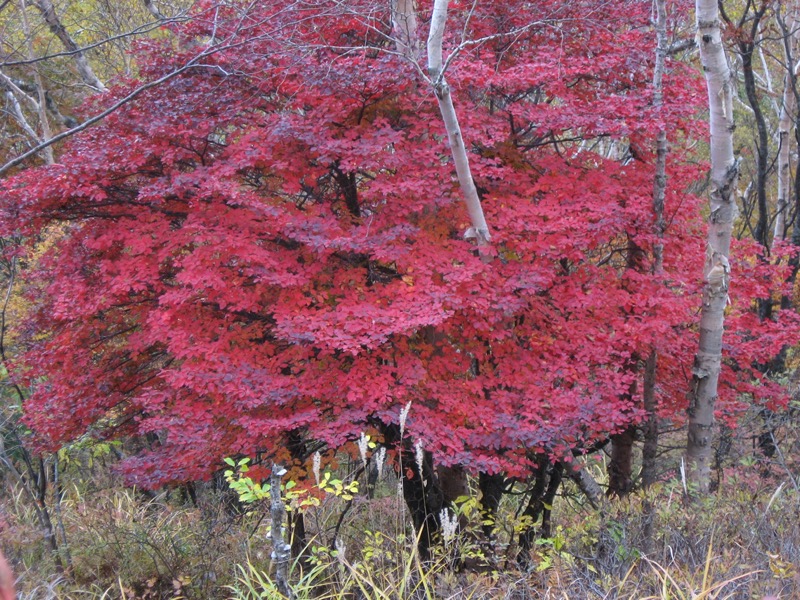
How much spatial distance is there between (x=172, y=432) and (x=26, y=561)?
165cm

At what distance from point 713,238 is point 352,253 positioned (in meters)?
3.16

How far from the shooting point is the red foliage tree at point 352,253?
5.05 metres

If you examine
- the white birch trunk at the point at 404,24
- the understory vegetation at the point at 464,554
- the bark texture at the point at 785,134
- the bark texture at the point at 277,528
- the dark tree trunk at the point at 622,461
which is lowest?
the dark tree trunk at the point at 622,461

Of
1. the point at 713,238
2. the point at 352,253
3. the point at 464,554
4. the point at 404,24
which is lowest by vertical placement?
the point at 464,554

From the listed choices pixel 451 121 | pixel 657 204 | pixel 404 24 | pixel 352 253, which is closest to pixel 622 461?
pixel 657 204

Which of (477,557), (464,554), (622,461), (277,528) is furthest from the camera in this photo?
(622,461)

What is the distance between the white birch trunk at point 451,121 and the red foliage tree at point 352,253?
0.72ft

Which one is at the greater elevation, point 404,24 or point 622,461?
point 404,24

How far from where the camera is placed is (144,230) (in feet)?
18.2

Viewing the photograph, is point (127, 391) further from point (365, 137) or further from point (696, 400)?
point (696, 400)

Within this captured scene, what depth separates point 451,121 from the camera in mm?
4980

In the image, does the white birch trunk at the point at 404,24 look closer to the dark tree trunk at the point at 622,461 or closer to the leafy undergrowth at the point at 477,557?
the leafy undergrowth at the point at 477,557

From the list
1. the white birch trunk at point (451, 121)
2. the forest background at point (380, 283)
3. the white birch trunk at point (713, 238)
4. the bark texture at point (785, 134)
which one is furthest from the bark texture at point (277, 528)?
the bark texture at point (785, 134)

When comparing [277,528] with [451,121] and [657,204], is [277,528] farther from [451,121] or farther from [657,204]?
[657,204]
